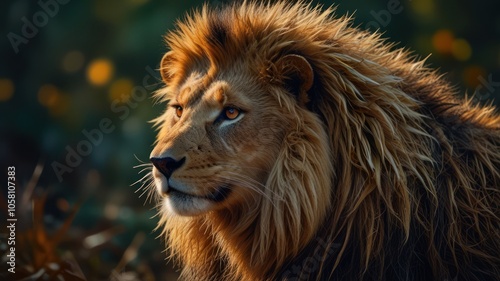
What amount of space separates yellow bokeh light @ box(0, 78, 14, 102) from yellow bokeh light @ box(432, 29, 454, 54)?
3482mm

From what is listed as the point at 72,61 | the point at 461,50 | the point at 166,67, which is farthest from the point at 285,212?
the point at 72,61

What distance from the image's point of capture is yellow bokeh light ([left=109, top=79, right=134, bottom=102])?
6.24m

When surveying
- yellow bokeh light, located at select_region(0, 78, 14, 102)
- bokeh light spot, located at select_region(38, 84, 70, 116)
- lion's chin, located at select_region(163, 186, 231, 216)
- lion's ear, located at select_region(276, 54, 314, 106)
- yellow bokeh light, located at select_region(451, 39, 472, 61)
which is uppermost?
yellow bokeh light, located at select_region(451, 39, 472, 61)

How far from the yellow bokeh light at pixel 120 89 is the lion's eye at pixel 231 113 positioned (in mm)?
3419

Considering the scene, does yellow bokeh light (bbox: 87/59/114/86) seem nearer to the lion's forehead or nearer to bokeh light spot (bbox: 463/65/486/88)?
bokeh light spot (bbox: 463/65/486/88)

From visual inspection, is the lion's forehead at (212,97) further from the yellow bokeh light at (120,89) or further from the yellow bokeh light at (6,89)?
the yellow bokeh light at (6,89)

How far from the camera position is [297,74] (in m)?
2.88

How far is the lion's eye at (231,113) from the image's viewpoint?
113 inches

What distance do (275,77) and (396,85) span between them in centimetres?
46

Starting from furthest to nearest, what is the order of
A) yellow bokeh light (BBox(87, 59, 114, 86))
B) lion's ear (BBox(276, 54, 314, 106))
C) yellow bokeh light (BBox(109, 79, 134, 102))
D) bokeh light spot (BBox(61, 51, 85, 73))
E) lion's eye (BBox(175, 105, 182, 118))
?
bokeh light spot (BBox(61, 51, 85, 73)) < yellow bokeh light (BBox(87, 59, 114, 86)) < yellow bokeh light (BBox(109, 79, 134, 102)) < lion's eye (BBox(175, 105, 182, 118)) < lion's ear (BBox(276, 54, 314, 106))

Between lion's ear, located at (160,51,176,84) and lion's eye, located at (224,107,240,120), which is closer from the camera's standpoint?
lion's eye, located at (224,107,240,120)

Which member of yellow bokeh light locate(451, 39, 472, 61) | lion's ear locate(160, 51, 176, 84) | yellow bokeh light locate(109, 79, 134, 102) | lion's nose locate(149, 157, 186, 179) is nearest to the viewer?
lion's nose locate(149, 157, 186, 179)

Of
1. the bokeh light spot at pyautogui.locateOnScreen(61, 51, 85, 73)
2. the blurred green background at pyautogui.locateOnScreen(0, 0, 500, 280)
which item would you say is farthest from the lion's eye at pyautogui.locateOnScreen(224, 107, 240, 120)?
the bokeh light spot at pyautogui.locateOnScreen(61, 51, 85, 73)

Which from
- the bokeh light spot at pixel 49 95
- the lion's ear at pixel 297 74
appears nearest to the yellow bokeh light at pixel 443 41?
the bokeh light spot at pixel 49 95
